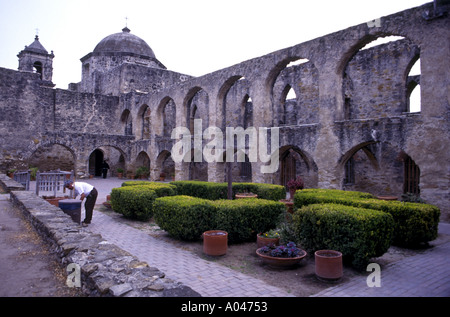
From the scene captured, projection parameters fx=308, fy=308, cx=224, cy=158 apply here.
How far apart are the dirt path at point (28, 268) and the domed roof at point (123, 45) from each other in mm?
26348

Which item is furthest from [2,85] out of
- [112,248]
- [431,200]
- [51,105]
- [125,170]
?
[431,200]

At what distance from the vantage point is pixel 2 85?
66.2 ft

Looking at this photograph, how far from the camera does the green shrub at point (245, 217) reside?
646 centimetres

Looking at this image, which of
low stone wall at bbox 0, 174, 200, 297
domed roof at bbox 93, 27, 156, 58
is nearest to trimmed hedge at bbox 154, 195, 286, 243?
low stone wall at bbox 0, 174, 200, 297

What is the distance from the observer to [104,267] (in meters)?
3.46

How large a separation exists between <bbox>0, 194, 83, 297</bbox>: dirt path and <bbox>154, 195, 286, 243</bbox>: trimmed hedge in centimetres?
249

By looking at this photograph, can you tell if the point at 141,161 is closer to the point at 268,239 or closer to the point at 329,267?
the point at 268,239

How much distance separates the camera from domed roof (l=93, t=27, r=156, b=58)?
2912cm

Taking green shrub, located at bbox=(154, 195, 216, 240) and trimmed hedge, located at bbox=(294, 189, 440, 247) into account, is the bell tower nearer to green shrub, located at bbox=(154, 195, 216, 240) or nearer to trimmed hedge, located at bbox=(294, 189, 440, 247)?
green shrub, located at bbox=(154, 195, 216, 240)

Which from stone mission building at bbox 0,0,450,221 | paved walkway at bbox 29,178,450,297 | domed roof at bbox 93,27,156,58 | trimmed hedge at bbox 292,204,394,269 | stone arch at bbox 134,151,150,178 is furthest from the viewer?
domed roof at bbox 93,27,156,58

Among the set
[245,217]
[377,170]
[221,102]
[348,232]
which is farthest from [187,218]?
[221,102]

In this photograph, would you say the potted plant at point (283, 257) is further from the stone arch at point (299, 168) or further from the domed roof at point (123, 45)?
the domed roof at point (123, 45)

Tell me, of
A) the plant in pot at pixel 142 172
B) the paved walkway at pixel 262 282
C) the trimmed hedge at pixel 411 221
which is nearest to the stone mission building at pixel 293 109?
the plant in pot at pixel 142 172
